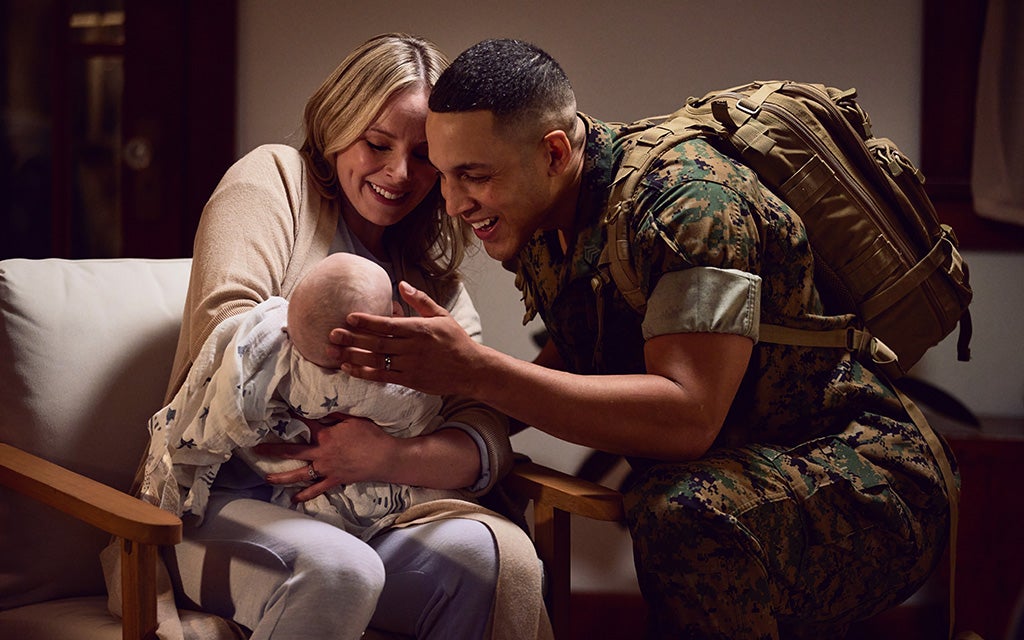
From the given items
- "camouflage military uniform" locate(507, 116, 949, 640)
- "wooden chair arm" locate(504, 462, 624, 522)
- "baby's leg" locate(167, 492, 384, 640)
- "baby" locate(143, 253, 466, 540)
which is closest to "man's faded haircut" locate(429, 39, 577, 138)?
"camouflage military uniform" locate(507, 116, 949, 640)

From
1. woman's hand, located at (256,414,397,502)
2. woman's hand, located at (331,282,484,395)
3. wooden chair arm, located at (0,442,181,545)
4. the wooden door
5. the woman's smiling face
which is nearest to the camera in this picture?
wooden chair arm, located at (0,442,181,545)

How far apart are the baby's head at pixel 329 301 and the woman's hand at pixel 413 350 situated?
27 millimetres

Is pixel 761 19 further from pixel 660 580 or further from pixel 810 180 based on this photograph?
pixel 660 580

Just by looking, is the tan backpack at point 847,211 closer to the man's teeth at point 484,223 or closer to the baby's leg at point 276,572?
the man's teeth at point 484,223

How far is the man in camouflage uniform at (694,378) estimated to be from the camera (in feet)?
4.81

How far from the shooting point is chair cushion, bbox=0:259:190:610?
1.66m

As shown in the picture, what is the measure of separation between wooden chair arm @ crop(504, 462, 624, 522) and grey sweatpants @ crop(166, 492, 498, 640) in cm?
13

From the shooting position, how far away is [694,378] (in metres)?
Result: 1.47

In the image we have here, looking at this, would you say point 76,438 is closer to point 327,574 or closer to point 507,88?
point 327,574

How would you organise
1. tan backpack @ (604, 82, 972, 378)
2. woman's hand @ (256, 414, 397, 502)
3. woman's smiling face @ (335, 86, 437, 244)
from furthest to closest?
1. woman's smiling face @ (335, 86, 437, 244)
2. tan backpack @ (604, 82, 972, 378)
3. woman's hand @ (256, 414, 397, 502)

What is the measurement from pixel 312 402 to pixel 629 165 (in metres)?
0.64

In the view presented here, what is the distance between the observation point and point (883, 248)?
1.65 m

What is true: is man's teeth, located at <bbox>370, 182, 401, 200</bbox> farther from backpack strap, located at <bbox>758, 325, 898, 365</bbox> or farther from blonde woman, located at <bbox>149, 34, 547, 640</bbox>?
backpack strap, located at <bbox>758, 325, 898, 365</bbox>

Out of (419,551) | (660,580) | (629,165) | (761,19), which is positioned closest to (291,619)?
(419,551)
